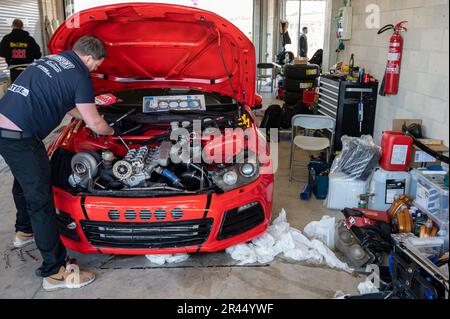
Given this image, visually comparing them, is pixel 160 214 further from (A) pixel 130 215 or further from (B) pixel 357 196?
(B) pixel 357 196

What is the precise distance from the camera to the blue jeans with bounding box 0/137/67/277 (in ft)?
7.04

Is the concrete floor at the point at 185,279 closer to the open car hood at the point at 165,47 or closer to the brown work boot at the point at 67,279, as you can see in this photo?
the brown work boot at the point at 67,279

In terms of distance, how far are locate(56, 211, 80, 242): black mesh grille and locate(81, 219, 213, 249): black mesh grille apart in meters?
0.08

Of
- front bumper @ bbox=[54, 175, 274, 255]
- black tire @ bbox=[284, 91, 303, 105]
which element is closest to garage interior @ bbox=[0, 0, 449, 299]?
front bumper @ bbox=[54, 175, 274, 255]

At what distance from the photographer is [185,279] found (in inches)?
92.8

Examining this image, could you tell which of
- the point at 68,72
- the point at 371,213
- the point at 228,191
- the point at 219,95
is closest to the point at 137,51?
the point at 219,95

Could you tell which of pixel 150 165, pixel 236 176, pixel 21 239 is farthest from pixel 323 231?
pixel 21 239

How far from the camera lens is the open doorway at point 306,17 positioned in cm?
1023

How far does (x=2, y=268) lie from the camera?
2.50 metres

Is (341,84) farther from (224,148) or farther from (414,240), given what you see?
(414,240)

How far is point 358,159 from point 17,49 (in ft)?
19.2

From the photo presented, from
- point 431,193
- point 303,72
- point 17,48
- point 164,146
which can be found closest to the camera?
point 431,193

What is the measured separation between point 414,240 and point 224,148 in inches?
46.6

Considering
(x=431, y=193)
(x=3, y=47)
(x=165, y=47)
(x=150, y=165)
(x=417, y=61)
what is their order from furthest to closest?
1. (x=3, y=47)
2. (x=417, y=61)
3. (x=165, y=47)
4. (x=150, y=165)
5. (x=431, y=193)
